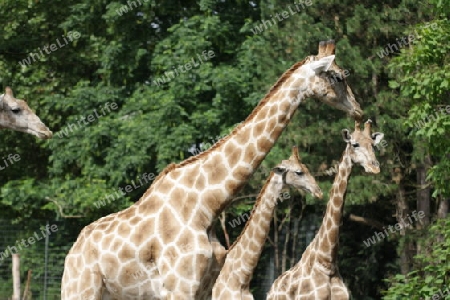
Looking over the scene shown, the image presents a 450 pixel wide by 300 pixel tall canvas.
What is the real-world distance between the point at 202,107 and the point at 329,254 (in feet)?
29.9

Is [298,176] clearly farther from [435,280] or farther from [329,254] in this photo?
[435,280]

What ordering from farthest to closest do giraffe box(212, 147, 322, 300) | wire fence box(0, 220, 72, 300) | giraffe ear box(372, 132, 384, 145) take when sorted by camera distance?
wire fence box(0, 220, 72, 300) → giraffe ear box(372, 132, 384, 145) → giraffe box(212, 147, 322, 300)

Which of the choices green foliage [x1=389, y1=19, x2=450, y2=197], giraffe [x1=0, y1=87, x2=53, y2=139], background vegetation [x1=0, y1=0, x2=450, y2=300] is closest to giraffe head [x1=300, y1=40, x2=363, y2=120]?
giraffe [x1=0, y1=87, x2=53, y2=139]

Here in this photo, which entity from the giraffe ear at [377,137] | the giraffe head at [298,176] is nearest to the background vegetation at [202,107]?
the giraffe ear at [377,137]

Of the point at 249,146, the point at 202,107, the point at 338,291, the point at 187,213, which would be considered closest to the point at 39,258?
the point at 202,107

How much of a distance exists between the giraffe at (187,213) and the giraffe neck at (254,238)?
11.7 feet

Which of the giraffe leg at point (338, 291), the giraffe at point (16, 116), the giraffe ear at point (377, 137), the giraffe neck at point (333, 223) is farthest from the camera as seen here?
the giraffe ear at point (377, 137)

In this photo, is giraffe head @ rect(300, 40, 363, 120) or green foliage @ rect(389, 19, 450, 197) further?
green foliage @ rect(389, 19, 450, 197)

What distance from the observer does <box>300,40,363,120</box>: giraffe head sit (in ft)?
29.6

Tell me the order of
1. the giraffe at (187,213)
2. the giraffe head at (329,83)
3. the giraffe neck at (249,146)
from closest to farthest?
1. the giraffe at (187,213)
2. the giraffe head at (329,83)
3. the giraffe neck at (249,146)

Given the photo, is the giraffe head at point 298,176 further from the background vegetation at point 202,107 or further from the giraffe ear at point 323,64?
the giraffe ear at point 323,64

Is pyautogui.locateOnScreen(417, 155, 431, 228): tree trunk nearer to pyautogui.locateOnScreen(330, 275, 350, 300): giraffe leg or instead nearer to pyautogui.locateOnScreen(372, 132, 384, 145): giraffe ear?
pyautogui.locateOnScreen(372, 132, 384, 145): giraffe ear

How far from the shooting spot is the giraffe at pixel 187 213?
892 centimetres

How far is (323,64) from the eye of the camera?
8.99 meters
